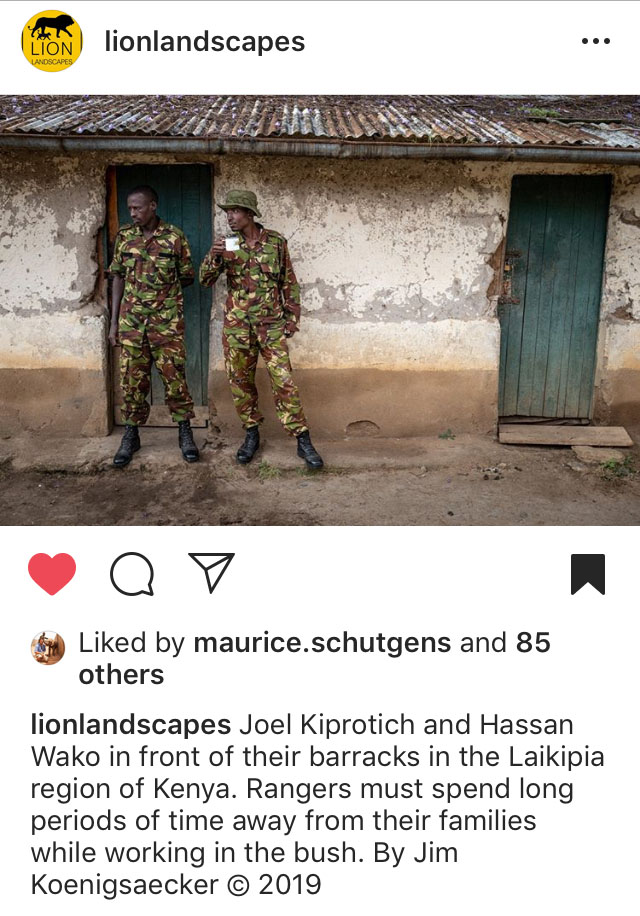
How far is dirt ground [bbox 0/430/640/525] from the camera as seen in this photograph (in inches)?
209

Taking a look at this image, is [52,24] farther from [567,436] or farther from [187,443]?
[567,436]

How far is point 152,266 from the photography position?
568 centimetres

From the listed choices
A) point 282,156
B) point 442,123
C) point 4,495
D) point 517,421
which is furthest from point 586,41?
point 4,495

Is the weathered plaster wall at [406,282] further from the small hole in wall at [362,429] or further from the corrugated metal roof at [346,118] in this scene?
the corrugated metal roof at [346,118]

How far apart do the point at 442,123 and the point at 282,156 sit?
1.21m

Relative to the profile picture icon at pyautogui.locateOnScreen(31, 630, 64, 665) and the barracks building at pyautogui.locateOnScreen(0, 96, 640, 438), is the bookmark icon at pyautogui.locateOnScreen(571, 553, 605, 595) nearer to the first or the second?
the profile picture icon at pyautogui.locateOnScreen(31, 630, 64, 665)

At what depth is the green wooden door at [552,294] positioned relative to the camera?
6484 mm

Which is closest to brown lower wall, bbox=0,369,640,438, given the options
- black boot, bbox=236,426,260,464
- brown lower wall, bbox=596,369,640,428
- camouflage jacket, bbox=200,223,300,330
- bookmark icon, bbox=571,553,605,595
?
black boot, bbox=236,426,260,464

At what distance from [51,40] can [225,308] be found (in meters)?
1.99

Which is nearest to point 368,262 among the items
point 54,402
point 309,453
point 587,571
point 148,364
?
point 309,453

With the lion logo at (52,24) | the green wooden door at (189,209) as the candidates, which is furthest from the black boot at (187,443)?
the lion logo at (52,24)

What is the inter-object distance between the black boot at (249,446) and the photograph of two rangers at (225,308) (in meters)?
0.19

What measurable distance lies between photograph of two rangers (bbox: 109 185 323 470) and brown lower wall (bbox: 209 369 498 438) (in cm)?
50

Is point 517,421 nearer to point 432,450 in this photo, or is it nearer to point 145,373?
point 432,450
